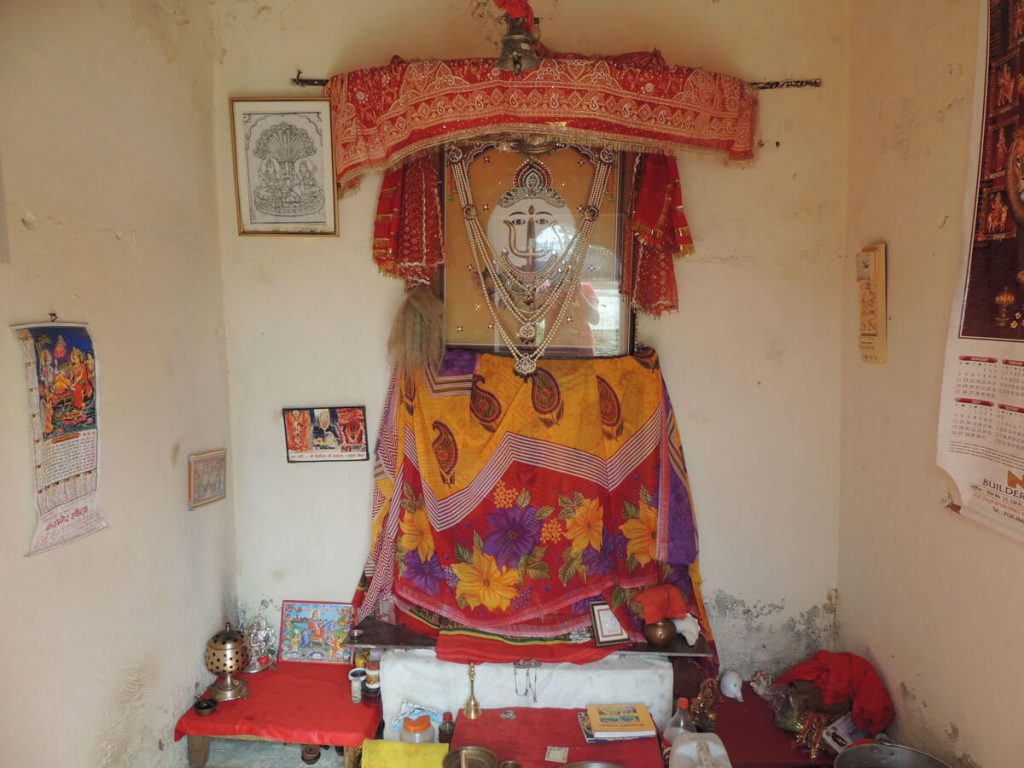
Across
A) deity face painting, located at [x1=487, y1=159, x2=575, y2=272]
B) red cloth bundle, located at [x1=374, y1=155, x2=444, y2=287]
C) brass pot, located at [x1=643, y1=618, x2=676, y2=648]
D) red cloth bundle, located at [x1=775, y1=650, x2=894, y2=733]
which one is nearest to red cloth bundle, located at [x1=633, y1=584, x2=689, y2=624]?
brass pot, located at [x1=643, y1=618, x2=676, y2=648]

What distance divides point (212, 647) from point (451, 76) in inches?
101

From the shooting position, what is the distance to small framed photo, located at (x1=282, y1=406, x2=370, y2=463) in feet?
10.1

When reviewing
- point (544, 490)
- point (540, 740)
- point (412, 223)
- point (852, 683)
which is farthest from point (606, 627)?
point (412, 223)

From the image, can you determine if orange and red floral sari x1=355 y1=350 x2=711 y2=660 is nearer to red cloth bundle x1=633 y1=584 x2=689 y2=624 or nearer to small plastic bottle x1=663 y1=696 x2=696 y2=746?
red cloth bundle x1=633 y1=584 x2=689 y2=624

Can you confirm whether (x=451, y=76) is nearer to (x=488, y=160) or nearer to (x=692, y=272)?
(x=488, y=160)

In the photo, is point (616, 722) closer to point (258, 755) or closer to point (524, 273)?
point (258, 755)

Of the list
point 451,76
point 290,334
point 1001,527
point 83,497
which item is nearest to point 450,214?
point 451,76

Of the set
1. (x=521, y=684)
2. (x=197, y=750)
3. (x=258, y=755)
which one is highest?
(x=521, y=684)

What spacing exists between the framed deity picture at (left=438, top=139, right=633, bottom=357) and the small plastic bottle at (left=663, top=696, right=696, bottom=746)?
1460mm

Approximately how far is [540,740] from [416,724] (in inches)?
19.4

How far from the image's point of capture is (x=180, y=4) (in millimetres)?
2695

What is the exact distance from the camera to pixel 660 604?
9.30 feet

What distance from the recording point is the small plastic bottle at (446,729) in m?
2.72

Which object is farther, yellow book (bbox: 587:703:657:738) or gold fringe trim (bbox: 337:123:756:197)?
gold fringe trim (bbox: 337:123:756:197)
